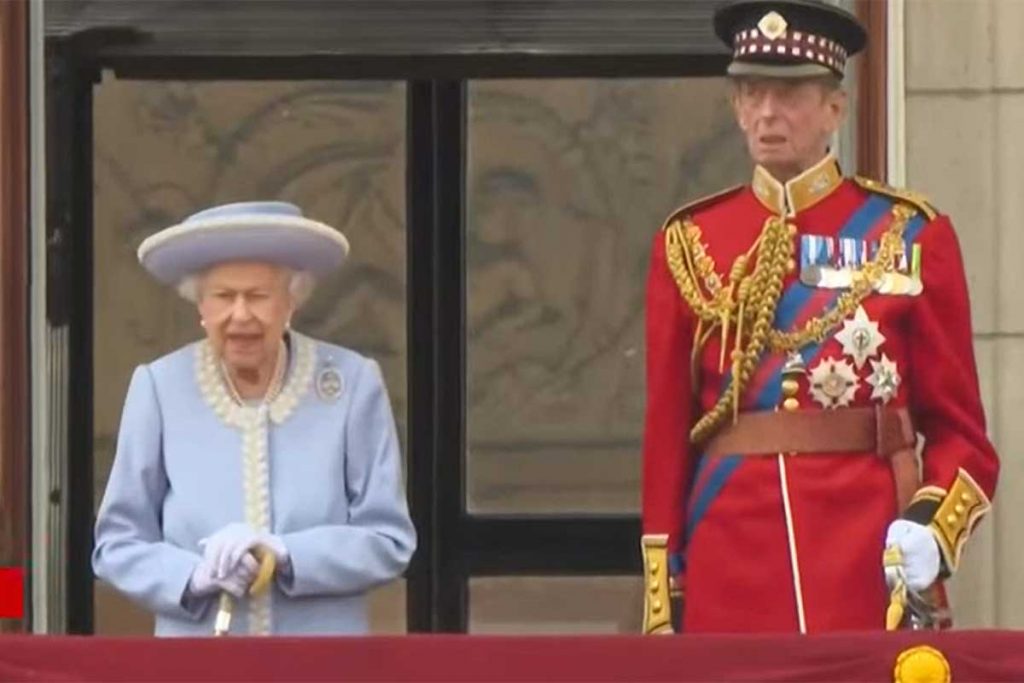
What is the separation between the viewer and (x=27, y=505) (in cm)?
775

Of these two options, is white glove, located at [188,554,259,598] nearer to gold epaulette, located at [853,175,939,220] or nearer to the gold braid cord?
the gold braid cord

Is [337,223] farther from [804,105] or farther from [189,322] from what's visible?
[804,105]

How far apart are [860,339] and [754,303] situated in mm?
179

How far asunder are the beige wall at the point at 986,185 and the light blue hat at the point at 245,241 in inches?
69.9

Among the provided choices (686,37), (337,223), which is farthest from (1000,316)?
(337,223)

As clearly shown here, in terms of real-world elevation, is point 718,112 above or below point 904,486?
above

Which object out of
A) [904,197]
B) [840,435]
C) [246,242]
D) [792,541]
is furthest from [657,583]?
[246,242]

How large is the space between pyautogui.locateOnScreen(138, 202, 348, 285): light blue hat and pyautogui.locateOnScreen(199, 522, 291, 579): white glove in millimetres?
428

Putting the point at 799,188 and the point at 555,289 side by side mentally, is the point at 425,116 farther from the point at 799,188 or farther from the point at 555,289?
the point at 799,188

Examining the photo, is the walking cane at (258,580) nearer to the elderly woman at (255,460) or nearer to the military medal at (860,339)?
the elderly woman at (255,460)

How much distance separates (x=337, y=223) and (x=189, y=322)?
15.6 inches

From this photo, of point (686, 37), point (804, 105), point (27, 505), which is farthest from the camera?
point (686, 37)

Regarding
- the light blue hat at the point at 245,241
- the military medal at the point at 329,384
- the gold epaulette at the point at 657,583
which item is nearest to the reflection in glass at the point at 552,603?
the gold epaulette at the point at 657,583

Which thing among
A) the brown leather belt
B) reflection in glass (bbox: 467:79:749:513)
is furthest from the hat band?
reflection in glass (bbox: 467:79:749:513)
